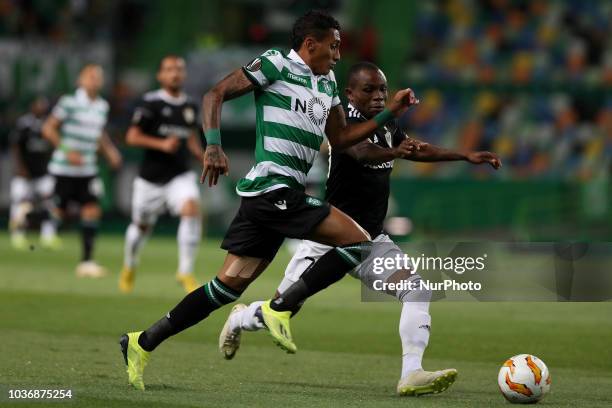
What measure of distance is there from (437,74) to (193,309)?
20.7 m

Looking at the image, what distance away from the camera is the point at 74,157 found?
16.5 meters

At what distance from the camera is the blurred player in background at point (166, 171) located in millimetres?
13633

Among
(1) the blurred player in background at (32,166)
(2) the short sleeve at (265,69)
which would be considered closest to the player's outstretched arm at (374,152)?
(2) the short sleeve at (265,69)

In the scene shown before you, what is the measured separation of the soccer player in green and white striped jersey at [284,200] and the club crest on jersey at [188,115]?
666 cm

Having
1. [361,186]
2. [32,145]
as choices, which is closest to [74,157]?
[32,145]

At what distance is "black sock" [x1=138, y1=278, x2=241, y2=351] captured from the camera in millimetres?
7180

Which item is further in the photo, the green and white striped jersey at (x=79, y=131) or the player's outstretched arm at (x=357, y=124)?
the green and white striped jersey at (x=79, y=131)

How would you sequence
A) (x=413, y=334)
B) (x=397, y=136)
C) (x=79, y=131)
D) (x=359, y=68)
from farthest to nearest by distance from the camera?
(x=79, y=131) → (x=397, y=136) → (x=359, y=68) → (x=413, y=334)

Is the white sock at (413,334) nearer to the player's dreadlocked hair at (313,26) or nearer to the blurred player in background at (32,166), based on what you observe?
the player's dreadlocked hair at (313,26)

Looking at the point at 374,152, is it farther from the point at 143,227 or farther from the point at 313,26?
the point at 143,227

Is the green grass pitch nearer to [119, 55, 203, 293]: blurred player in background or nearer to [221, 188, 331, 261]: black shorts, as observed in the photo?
[119, 55, 203, 293]: blurred player in background

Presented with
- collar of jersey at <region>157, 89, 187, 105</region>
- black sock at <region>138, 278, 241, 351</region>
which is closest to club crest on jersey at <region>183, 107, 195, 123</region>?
collar of jersey at <region>157, 89, 187, 105</region>

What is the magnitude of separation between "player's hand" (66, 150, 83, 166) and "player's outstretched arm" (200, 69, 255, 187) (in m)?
9.92

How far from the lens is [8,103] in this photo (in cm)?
2689
